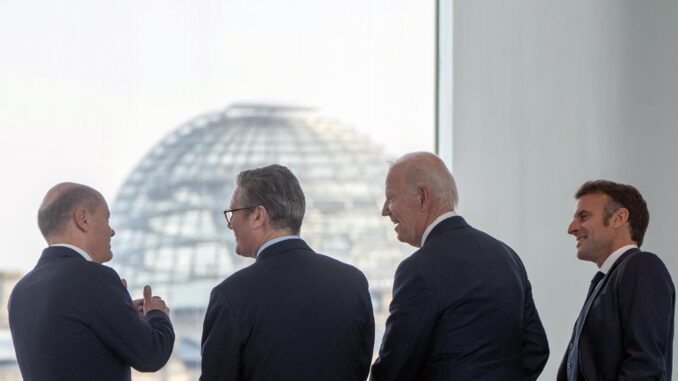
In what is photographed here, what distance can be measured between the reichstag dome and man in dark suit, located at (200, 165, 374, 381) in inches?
47.3

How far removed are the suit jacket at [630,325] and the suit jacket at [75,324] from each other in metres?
1.26

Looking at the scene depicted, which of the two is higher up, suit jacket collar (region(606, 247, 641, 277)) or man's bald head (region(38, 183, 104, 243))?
man's bald head (region(38, 183, 104, 243))

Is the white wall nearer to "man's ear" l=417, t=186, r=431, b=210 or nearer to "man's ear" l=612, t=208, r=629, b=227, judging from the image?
"man's ear" l=612, t=208, r=629, b=227

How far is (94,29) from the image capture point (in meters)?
3.68

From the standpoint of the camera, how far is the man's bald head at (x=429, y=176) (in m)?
2.72

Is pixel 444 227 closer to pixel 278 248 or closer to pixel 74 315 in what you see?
pixel 278 248

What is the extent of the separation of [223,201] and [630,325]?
1.73m

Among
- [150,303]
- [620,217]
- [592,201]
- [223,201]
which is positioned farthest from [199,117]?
[620,217]

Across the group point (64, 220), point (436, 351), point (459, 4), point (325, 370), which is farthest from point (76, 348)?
point (459, 4)

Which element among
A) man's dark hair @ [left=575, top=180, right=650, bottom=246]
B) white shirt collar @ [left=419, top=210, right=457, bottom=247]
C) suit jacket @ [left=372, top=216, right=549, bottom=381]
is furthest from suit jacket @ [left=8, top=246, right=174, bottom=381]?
man's dark hair @ [left=575, top=180, right=650, bottom=246]

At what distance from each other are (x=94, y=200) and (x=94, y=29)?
3.98 ft

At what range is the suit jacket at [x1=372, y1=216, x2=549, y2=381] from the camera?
2.52 m

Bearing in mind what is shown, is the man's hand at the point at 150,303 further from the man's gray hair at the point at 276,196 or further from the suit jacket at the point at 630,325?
the suit jacket at the point at 630,325

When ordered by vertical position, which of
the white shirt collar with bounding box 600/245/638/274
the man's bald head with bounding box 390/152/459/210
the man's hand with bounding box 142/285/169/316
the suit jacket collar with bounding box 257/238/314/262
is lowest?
the man's hand with bounding box 142/285/169/316
